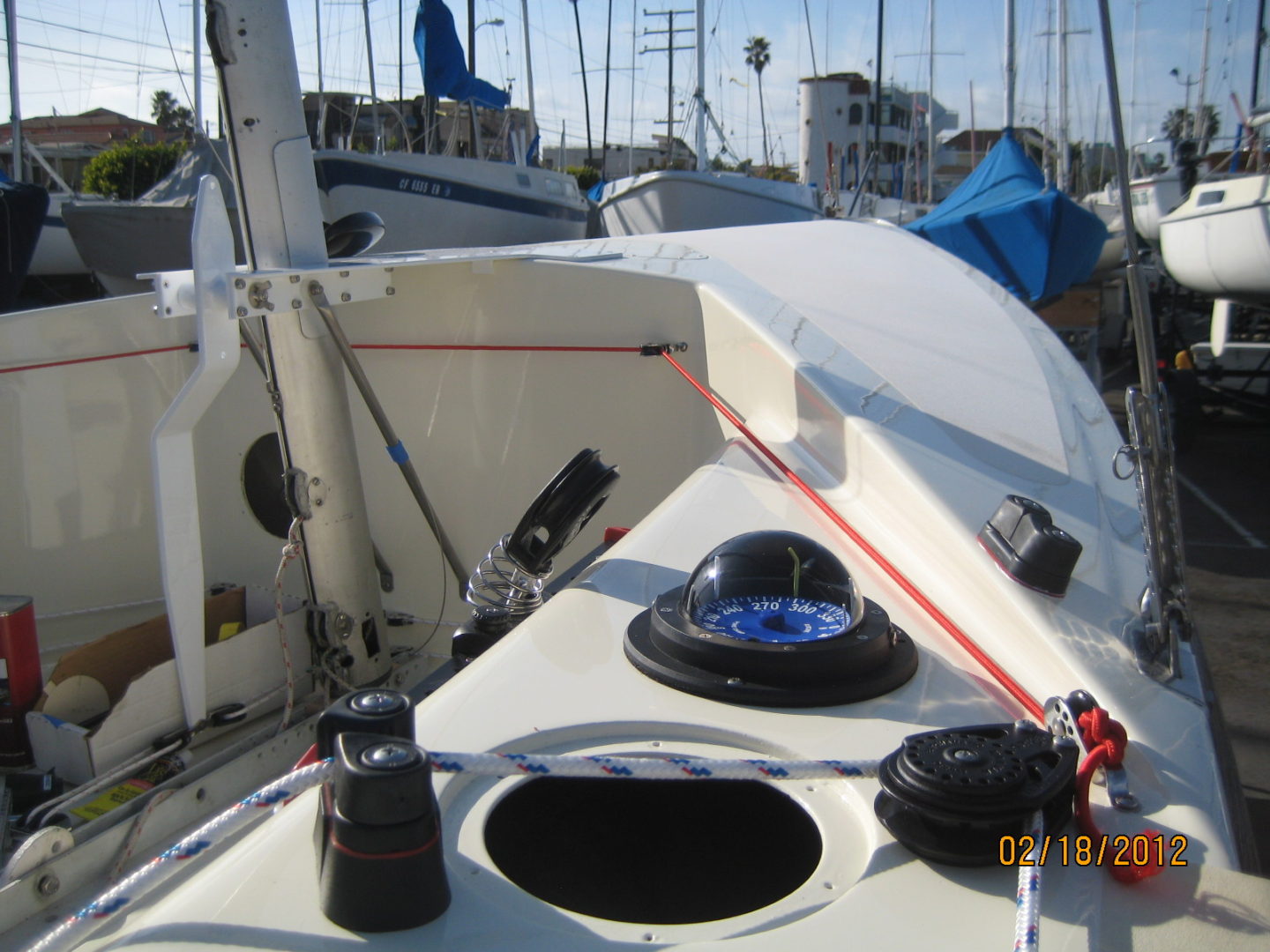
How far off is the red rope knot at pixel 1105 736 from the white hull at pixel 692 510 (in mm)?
55

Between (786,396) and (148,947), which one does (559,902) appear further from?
(786,396)

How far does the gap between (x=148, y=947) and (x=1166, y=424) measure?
130 centimetres

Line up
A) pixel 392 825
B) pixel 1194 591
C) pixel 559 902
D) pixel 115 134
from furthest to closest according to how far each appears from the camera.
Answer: pixel 115 134 < pixel 1194 591 < pixel 559 902 < pixel 392 825

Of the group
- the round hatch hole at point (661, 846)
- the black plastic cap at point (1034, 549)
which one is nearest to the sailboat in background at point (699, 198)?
the black plastic cap at point (1034, 549)

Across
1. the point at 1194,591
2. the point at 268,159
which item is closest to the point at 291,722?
the point at 268,159

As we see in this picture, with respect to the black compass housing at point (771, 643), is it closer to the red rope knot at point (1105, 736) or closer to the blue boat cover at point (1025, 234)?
the red rope knot at point (1105, 736)

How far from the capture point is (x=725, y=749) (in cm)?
113

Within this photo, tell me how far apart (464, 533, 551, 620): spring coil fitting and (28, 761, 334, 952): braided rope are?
103 cm

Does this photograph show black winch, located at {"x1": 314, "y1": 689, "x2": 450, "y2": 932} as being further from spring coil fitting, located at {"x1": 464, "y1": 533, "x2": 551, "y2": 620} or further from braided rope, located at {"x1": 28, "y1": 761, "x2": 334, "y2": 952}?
spring coil fitting, located at {"x1": 464, "y1": 533, "x2": 551, "y2": 620}

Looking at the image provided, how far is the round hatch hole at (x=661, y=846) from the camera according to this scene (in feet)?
3.78

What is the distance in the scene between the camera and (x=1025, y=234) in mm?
8125

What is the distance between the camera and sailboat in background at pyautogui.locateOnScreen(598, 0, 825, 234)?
11.2 meters

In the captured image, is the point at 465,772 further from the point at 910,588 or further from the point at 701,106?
the point at 701,106
